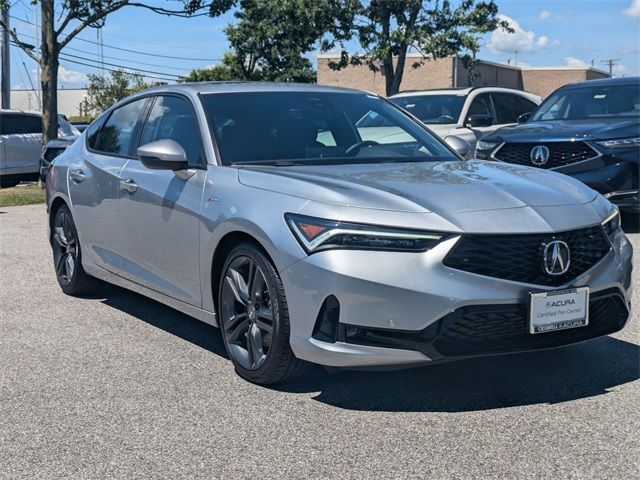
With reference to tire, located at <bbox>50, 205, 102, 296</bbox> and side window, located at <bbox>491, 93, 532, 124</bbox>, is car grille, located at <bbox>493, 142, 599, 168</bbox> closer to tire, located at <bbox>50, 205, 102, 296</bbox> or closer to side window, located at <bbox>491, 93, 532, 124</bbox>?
side window, located at <bbox>491, 93, 532, 124</bbox>

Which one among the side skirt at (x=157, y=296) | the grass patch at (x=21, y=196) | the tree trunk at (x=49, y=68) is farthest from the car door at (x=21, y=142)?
the side skirt at (x=157, y=296)

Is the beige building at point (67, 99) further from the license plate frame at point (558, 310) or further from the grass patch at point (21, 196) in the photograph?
the license plate frame at point (558, 310)

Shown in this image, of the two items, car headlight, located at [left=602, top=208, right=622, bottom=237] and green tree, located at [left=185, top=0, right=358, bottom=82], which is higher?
green tree, located at [left=185, top=0, right=358, bottom=82]

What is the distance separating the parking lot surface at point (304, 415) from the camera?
348 cm

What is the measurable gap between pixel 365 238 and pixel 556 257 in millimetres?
912

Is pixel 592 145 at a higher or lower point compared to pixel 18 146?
higher

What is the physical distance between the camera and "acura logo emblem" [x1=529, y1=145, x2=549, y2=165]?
9.21 meters

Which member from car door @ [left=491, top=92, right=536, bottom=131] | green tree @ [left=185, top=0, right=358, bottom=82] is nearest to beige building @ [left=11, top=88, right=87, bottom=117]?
green tree @ [left=185, top=0, right=358, bottom=82]

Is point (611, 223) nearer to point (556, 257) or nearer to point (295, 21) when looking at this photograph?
point (556, 257)

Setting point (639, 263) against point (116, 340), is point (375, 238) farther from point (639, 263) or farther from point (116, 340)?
point (639, 263)

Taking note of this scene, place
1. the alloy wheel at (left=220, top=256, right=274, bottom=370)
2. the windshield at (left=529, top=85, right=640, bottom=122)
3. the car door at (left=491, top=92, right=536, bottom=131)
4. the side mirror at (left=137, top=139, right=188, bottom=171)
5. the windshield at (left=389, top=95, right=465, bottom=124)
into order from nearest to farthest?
the alloy wheel at (left=220, top=256, right=274, bottom=370) < the side mirror at (left=137, top=139, right=188, bottom=171) < the windshield at (left=529, top=85, right=640, bottom=122) < the windshield at (left=389, top=95, right=465, bottom=124) < the car door at (left=491, top=92, right=536, bottom=131)

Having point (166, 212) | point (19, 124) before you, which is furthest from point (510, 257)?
point (19, 124)

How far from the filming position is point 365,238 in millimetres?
3867

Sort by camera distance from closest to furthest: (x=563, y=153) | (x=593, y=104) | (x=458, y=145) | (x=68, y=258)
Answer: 1. (x=458, y=145)
2. (x=68, y=258)
3. (x=563, y=153)
4. (x=593, y=104)
